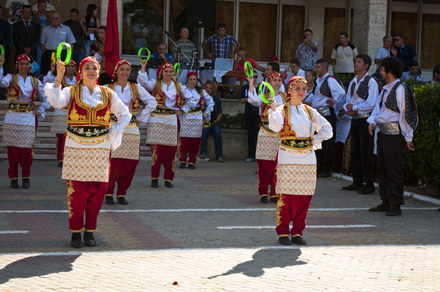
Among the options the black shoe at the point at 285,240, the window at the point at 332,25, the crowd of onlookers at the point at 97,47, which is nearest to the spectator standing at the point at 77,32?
the crowd of onlookers at the point at 97,47

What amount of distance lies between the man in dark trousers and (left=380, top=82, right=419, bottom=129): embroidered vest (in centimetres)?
1049

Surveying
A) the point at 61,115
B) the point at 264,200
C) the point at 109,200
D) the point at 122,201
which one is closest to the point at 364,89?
the point at 264,200

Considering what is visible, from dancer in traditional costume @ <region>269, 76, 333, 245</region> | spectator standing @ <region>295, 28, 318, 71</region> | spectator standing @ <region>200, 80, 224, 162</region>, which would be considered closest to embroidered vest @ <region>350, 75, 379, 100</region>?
dancer in traditional costume @ <region>269, 76, 333, 245</region>

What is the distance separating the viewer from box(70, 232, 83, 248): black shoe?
9.47 meters

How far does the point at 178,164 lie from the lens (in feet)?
62.6

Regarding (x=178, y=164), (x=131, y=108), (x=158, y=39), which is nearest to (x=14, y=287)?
(x=131, y=108)

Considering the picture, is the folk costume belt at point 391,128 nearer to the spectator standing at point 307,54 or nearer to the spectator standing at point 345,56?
the spectator standing at point 345,56

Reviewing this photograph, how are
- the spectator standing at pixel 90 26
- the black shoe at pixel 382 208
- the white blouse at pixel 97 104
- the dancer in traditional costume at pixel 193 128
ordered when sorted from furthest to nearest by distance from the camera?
the spectator standing at pixel 90 26 → the dancer in traditional costume at pixel 193 128 → the black shoe at pixel 382 208 → the white blouse at pixel 97 104

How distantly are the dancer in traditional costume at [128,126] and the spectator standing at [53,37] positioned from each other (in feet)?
28.5

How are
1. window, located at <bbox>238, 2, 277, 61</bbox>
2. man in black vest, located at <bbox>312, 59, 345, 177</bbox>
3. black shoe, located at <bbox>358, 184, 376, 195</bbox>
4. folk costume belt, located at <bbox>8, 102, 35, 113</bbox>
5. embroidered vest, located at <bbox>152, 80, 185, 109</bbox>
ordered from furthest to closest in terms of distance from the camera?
window, located at <bbox>238, 2, 277, 61</bbox>
man in black vest, located at <bbox>312, 59, 345, 177</bbox>
black shoe, located at <bbox>358, 184, 376, 195</bbox>
embroidered vest, located at <bbox>152, 80, 185, 109</bbox>
folk costume belt, located at <bbox>8, 102, 35, 113</bbox>

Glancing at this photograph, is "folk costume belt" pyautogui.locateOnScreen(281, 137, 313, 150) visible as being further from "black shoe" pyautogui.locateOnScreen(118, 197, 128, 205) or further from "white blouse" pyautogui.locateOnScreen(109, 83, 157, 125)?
"black shoe" pyautogui.locateOnScreen(118, 197, 128, 205)

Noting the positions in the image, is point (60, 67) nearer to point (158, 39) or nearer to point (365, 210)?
point (365, 210)

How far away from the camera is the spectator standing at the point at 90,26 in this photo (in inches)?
840

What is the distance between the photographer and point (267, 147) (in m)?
13.1
